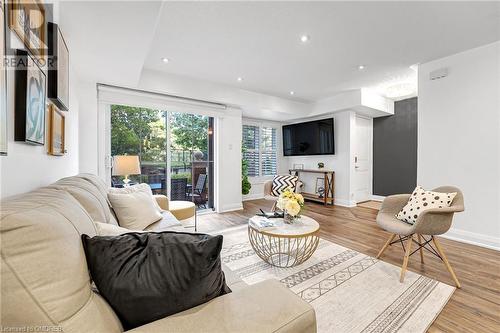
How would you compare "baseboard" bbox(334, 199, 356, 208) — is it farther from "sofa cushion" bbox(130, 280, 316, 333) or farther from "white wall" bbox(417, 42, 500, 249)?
"sofa cushion" bbox(130, 280, 316, 333)

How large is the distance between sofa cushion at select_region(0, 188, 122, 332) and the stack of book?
154cm

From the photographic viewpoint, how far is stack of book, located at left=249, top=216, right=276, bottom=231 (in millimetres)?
2139

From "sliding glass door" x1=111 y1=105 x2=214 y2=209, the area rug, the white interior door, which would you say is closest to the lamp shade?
"sliding glass door" x1=111 y1=105 x2=214 y2=209

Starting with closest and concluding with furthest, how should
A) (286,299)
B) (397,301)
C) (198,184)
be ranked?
(286,299) → (397,301) → (198,184)

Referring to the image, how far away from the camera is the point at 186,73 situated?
11.7 feet

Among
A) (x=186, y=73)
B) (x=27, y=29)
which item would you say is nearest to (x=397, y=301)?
(x=27, y=29)

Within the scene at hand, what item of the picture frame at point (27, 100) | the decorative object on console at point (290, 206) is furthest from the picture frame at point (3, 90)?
the decorative object on console at point (290, 206)

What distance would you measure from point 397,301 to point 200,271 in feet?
5.67

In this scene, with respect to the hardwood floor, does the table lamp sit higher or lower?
higher

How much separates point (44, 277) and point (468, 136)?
13.3 ft

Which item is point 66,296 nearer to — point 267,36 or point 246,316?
point 246,316

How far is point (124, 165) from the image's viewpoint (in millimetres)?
3010

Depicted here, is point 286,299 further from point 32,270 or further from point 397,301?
point 397,301

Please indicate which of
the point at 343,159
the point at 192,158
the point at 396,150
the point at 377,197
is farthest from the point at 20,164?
the point at 377,197
